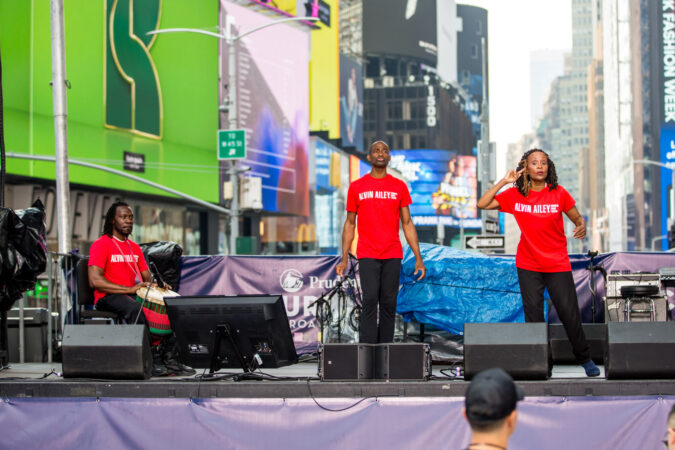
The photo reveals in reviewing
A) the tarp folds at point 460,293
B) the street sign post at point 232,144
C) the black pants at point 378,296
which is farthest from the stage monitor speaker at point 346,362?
the street sign post at point 232,144

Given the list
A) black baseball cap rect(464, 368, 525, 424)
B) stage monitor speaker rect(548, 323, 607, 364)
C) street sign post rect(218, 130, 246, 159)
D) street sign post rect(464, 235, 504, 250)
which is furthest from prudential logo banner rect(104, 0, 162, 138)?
black baseball cap rect(464, 368, 525, 424)

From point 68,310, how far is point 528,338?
5.08 metres

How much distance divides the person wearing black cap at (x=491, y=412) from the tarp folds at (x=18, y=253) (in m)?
6.02

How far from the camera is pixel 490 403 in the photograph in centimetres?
351

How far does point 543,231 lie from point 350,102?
6586 centimetres

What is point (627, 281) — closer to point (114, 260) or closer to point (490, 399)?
point (114, 260)

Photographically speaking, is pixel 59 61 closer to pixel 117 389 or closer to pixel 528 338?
pixel 117 389

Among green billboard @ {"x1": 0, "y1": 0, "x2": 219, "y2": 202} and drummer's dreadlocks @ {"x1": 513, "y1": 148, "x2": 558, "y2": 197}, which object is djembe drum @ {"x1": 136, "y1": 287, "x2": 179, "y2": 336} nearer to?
drummer's dreadlocks @ {"x1": 513, "y1": 148, "x2": 558, "y2": 197}

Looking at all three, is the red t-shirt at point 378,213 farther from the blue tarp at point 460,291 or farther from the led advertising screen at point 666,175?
the led advertising screen at point 666,175

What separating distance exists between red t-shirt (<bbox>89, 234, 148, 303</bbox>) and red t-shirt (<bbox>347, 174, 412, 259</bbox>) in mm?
2160

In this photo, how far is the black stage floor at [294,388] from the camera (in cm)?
705

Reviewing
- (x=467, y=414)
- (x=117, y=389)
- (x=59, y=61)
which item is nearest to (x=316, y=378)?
(x=117, y=389)

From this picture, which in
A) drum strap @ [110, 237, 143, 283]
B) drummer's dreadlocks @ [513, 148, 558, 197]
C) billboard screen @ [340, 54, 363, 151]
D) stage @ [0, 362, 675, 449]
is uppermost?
billboard screen @ [340, 54, 363, 151]

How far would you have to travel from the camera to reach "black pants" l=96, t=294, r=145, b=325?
8266mm
